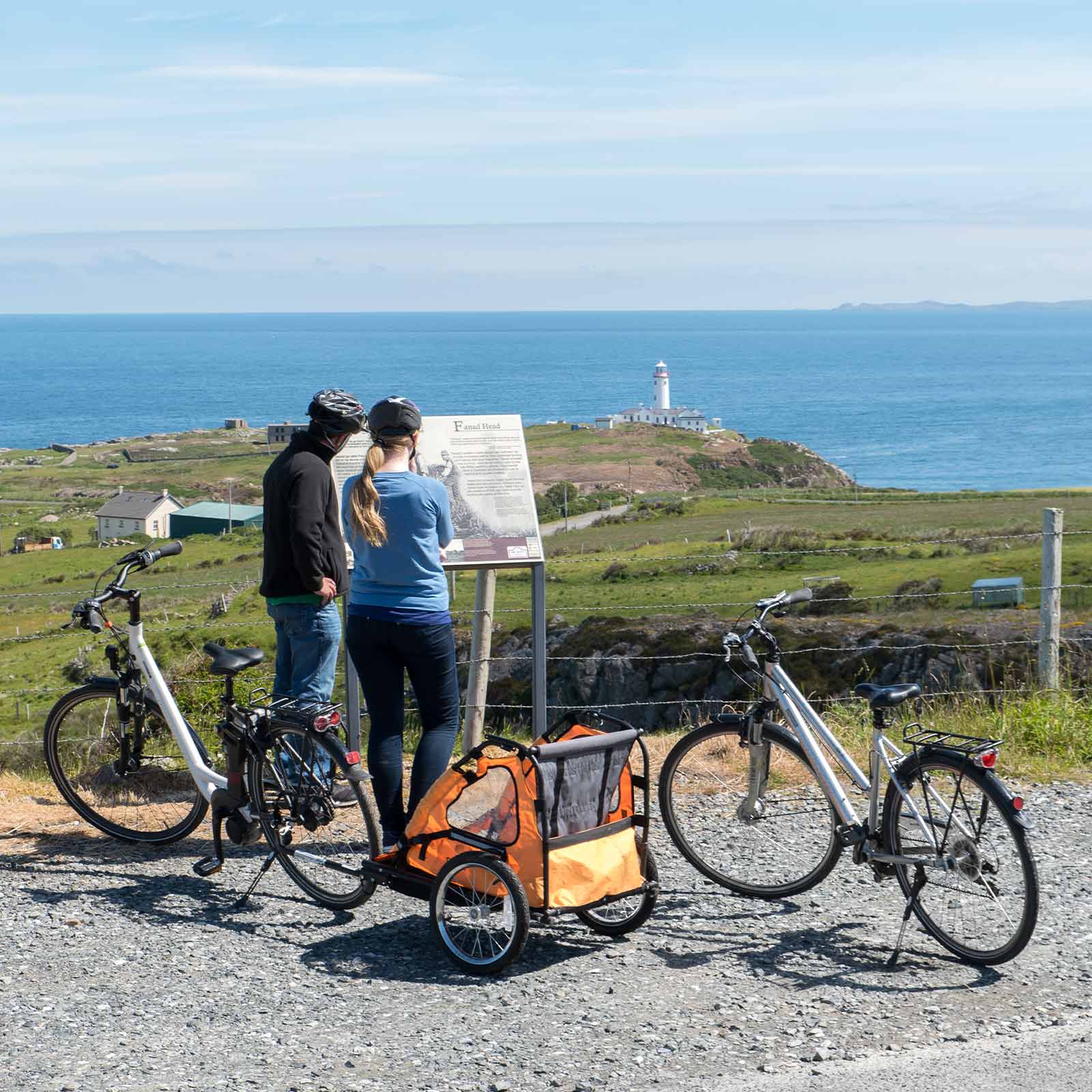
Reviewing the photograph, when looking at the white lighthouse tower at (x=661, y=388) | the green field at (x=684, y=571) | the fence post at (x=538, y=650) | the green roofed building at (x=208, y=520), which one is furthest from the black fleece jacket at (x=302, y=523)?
the white lighthouse tower at (x=661, y=388)

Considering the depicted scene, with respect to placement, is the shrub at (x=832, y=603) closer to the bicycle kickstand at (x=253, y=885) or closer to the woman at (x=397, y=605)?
the woman at (x=397, y=605)

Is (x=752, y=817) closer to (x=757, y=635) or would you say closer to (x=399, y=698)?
(x=757, y=635)

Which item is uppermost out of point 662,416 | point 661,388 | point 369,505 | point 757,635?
point 661,388

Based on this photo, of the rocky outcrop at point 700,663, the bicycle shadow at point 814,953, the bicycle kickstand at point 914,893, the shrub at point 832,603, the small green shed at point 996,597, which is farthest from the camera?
the shrub at point 832,603

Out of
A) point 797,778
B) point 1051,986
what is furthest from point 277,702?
point 1051,986

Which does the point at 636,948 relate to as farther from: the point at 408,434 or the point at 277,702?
the point at 408,434

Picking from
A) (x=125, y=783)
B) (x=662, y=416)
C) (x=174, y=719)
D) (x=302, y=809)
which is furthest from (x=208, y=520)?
(x=302, y=809)

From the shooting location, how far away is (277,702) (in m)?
5.54

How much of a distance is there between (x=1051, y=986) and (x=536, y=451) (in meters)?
115

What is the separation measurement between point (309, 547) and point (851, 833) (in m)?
2.57

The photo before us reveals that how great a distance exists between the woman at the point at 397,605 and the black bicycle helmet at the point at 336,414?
0.39 meters

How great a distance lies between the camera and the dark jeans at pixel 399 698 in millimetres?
5281

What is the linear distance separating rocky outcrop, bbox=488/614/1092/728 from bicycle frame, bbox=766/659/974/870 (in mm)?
12978

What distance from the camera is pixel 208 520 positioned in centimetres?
8700
